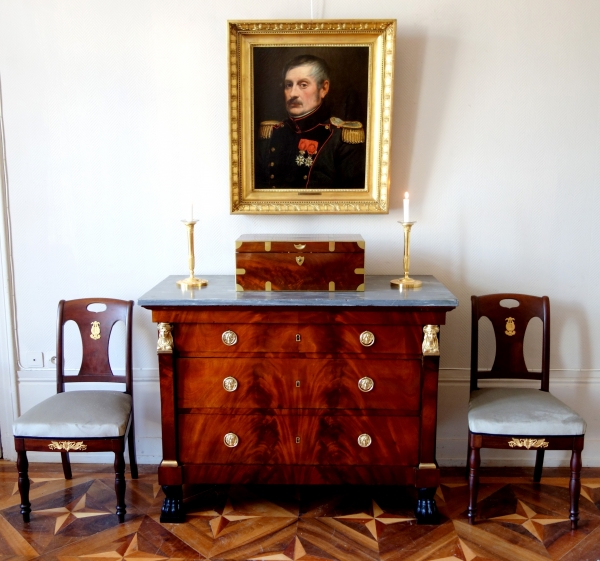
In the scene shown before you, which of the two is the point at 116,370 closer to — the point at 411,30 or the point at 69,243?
the point at 69,243

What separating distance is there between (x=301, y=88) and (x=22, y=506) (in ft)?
8.05

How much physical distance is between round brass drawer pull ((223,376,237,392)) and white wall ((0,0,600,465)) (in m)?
0.75

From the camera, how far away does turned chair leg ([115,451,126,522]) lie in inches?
104

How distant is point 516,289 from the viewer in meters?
3.17

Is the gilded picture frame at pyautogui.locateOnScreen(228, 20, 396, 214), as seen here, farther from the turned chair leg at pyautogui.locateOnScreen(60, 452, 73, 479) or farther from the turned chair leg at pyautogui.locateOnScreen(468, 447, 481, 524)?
the turned chair leg at pyautogui.locateOnScreen(60, 452, 73, 479)

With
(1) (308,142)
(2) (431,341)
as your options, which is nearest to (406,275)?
(2) (431,341)

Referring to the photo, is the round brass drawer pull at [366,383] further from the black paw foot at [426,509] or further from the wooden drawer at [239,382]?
the black paw foot at [426,509]

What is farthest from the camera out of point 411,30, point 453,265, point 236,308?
point 453,265

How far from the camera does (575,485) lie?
2648mm

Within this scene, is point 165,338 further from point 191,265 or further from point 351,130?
point 351,130

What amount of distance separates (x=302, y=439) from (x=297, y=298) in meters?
0.67

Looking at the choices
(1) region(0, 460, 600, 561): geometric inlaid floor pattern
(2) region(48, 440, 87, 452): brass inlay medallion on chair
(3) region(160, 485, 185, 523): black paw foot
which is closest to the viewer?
(1) region(0, 460, 600, 561): geometric inlaid floor pattern

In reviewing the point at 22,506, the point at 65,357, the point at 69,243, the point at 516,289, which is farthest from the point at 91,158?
the point at 516,289

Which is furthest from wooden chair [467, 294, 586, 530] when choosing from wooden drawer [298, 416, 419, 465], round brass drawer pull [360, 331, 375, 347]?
round brass drawer pull [360, 331, 375, 347]
